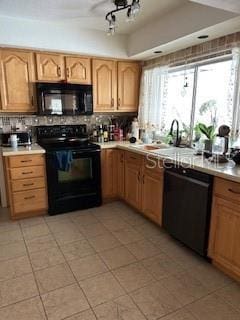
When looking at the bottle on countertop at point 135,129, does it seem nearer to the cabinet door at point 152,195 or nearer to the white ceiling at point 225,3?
the cabinet door at point 152,195

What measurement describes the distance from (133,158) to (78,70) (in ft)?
4.75

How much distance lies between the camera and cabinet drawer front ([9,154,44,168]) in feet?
9.26

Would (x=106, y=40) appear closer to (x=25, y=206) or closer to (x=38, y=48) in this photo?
(x=38, y=48)

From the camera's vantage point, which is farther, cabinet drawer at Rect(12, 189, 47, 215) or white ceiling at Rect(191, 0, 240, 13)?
cabinet drawer at Rect(12, 189, 47, 215)

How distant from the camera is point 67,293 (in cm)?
182

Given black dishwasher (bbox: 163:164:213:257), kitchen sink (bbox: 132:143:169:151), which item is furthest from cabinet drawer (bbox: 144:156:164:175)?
kitchen sink (bbox: 132:143:169:151)

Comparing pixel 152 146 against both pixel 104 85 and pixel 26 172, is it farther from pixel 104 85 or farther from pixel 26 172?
pixel 26 172

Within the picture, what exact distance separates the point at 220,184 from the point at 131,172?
143 centimetres

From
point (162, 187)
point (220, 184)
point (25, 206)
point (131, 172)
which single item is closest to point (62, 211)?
point (25, 206)

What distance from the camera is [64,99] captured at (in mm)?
3279

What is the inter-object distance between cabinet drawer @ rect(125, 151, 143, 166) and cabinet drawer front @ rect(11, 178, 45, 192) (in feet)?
3.71

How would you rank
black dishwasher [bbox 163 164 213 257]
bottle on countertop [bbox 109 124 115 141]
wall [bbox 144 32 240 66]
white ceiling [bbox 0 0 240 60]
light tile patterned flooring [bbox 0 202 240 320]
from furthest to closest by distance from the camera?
1. bottle on countertop [bbox 109 124 115 141]
2. wall [bbox 144 32 240 66]
3. white ceiling [bbox 0 0 240 60]
4. black dishwasher [bbox 163 164 213 257]
5. light tile patterned flooring [bbox 0 202 240 320]

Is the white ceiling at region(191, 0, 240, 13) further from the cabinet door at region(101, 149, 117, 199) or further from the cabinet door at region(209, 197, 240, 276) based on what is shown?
the cabinet door at region(101, 149, 117, 199)

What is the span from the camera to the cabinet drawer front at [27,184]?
290 cm
